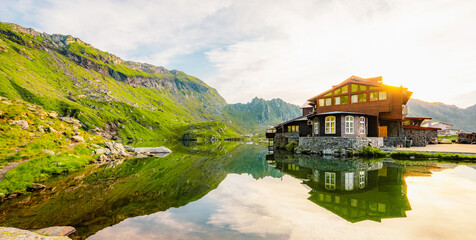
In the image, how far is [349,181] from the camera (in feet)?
64.3

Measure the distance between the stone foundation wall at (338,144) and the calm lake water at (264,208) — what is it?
18933 millimetres

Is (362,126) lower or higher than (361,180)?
higher

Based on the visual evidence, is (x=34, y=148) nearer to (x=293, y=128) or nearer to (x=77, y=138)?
(x=77, y=138)

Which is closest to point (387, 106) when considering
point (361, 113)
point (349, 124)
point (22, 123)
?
point (361, 113)

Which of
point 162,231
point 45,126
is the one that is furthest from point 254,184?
point 45,126

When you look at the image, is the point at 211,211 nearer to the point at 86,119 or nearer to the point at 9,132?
the point at 9,132

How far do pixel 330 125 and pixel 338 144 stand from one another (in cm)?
438

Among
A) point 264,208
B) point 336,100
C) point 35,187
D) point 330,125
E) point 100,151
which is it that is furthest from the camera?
point 336,100

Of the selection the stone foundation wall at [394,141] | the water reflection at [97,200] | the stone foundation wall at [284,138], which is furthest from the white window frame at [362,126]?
the water reflection at [97,200]

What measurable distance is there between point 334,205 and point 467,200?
9.22m

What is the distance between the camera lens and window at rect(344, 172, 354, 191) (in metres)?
17.5

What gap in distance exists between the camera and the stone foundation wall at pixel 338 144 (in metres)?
40.4

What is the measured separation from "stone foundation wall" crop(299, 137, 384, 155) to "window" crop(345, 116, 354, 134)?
7.04ft

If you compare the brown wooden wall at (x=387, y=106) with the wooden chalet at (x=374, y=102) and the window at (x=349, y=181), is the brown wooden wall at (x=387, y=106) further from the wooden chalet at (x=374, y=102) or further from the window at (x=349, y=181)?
the window at (x=349, y=181)
